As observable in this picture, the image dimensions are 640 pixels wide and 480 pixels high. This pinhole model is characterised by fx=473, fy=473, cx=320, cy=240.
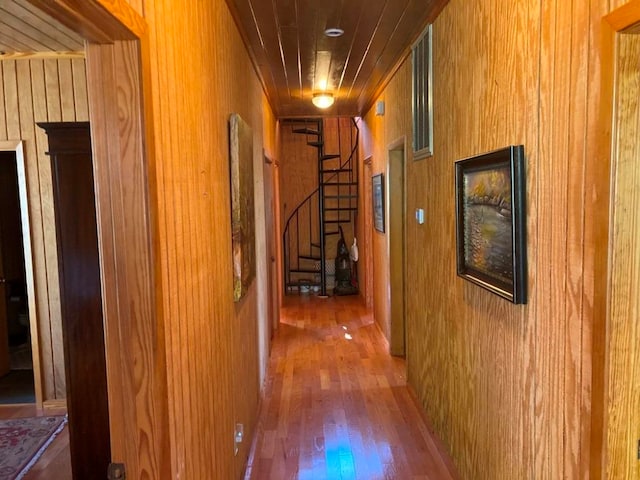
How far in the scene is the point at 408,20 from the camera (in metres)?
2.87

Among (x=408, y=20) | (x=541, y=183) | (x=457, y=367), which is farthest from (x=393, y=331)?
(x=541, y=183)

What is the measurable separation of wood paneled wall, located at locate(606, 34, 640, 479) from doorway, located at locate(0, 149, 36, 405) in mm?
3955

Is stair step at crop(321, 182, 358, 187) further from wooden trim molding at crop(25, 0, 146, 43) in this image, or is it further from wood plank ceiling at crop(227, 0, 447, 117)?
wooden trim molding at crop(25, 0, 146, 43)

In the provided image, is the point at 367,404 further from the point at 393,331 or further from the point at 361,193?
the point at 361,193

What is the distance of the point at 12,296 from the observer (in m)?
4.85

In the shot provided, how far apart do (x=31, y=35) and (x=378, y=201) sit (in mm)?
3308

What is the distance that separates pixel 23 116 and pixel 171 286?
277 cm

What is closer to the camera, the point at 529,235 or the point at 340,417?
the point at 529,235

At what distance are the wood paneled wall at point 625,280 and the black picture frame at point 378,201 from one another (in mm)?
3576

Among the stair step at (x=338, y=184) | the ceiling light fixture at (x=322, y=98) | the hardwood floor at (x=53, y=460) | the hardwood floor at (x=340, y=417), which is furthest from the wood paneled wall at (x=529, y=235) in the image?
the stair step at (x=338, y=184)


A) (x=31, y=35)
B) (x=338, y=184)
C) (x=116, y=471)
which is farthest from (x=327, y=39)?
(x=338, y=184)

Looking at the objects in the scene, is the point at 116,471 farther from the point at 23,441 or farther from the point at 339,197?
the point at 339,197

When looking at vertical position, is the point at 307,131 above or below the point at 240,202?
above

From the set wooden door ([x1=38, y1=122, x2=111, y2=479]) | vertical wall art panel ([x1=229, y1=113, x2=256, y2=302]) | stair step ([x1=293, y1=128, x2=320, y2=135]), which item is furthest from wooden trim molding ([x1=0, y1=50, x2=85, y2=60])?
stair step ([x1=293, y1=128, x2=320, y2=135])
